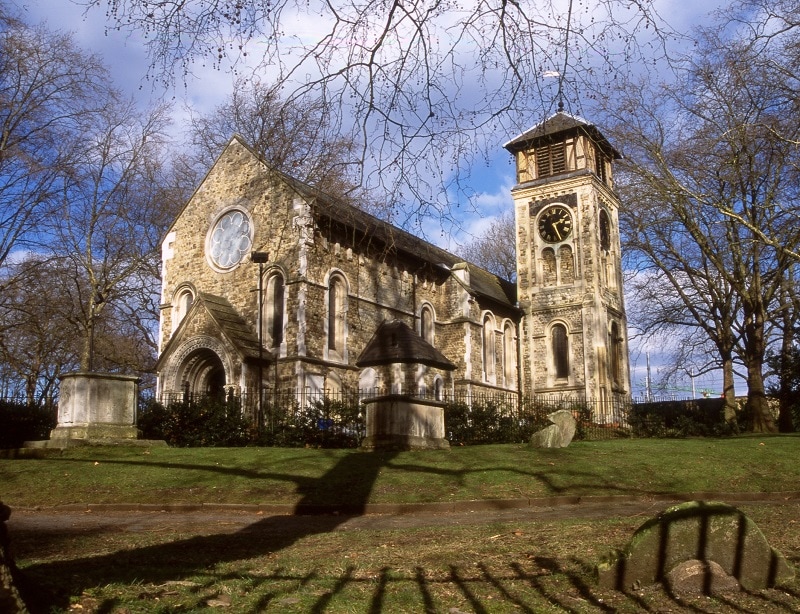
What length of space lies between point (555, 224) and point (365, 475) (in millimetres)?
26375

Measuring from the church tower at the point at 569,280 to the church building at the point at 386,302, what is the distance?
7 centimetres

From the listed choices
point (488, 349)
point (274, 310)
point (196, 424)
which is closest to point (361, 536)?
point (196, 424)

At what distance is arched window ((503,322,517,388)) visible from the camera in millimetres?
Answer: 36031

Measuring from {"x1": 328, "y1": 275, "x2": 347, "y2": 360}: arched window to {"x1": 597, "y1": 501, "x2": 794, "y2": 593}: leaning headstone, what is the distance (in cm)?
2023

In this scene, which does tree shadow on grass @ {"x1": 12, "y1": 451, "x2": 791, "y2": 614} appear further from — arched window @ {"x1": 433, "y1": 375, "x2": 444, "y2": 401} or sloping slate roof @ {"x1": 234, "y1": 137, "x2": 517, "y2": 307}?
arched window @ {"x1": 433, "y1": 375, "x2": 444, "y2": 401}

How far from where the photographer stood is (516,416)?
908 inches

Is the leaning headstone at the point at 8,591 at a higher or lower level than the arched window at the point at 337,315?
lower

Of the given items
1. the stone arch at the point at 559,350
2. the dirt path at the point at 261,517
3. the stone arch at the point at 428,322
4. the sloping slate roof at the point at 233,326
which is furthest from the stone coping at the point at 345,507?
the stone arch at the point at 559,350

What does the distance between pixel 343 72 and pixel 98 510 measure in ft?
28.3

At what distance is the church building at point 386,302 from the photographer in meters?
24.3

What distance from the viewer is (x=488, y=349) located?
34.8 m

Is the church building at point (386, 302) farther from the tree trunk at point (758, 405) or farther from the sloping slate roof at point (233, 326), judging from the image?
the tree trunk at point (758, 405)

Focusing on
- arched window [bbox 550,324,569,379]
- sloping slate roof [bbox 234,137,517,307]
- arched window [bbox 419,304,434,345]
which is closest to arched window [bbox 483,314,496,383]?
sloping slate roof [bbox 234,137,517,307]

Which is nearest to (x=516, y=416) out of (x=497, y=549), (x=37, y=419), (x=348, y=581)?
(x=37, y=419)
